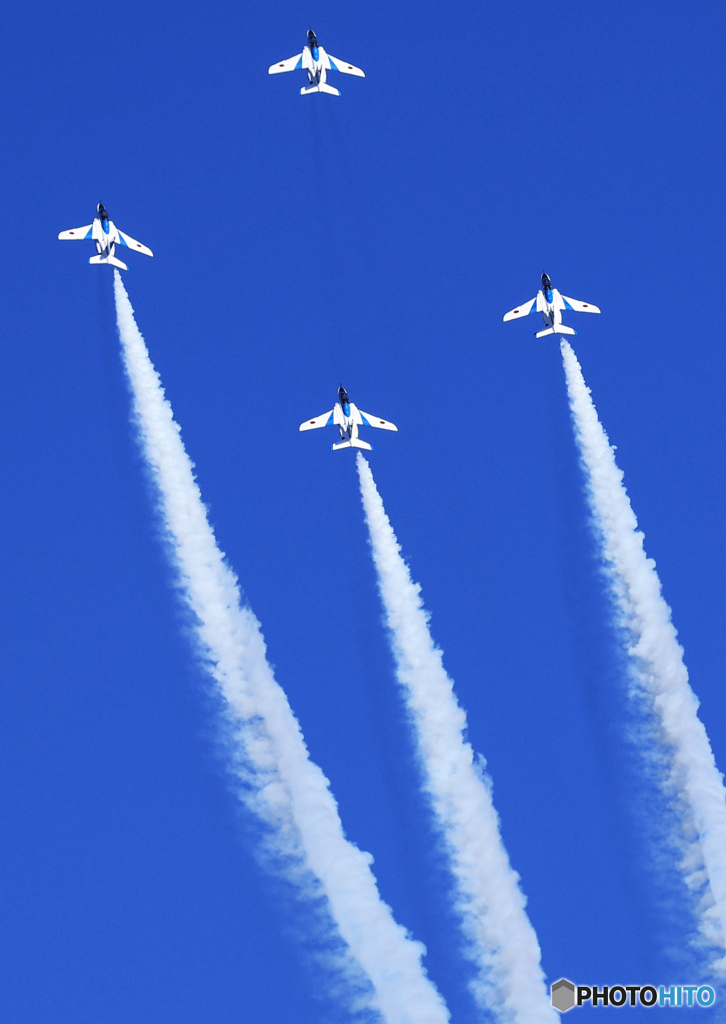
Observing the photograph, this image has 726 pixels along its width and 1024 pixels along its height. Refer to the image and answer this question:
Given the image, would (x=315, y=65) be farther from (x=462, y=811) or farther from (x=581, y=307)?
(x=462, y=811)

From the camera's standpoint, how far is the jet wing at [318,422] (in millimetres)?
92375

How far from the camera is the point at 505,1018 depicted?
2928 inches

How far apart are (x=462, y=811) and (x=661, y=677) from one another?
979 cm

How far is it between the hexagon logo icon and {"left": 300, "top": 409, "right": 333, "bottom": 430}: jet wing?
2930cm

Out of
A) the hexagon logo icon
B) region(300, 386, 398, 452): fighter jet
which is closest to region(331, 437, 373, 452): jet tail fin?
region(300, 386, 398, 452): fighter jet

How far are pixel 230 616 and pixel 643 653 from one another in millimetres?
17131

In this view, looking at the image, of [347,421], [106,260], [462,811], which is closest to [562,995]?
[462,811]

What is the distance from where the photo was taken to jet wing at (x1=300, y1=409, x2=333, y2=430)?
92375mm

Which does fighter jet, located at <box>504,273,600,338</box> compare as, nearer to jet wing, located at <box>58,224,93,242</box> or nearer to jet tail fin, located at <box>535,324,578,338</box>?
jet tail fin, located at <box>535,324,578,338</box>

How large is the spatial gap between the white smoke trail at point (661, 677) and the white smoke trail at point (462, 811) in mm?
6836

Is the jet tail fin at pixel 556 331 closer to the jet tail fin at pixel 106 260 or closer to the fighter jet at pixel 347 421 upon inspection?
the fighter jet at pixel 347 421

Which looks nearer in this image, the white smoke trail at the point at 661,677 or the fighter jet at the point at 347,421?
the white smoke trail at the point at 661,677

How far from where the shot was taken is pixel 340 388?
8888cm

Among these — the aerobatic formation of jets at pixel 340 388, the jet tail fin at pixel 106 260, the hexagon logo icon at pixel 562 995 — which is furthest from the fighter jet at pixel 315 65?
the hexagon logo icon at pixel 562 995
